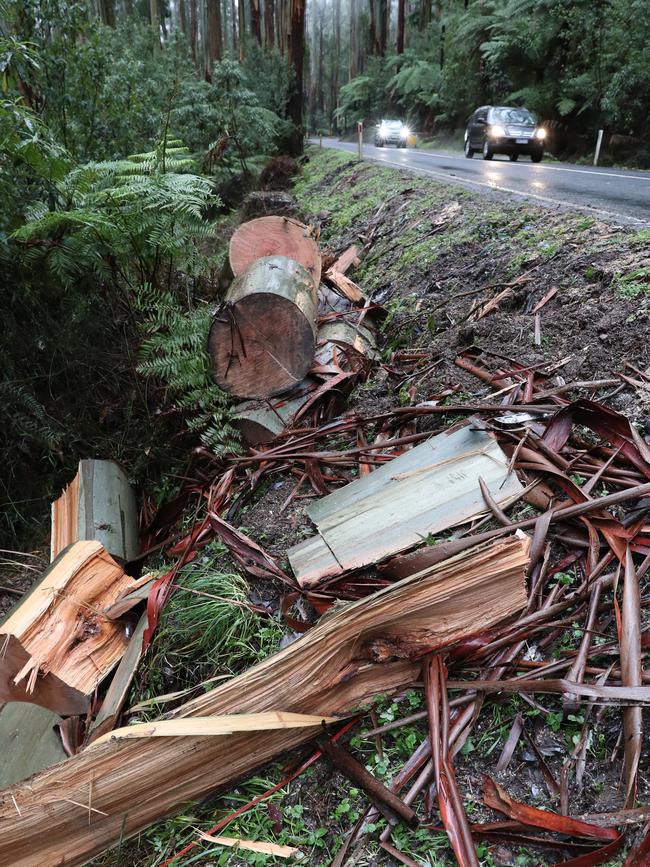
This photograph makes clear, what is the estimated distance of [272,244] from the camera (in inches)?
223

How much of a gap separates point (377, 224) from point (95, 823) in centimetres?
701

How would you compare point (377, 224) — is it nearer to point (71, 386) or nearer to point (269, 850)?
point (71, 386)

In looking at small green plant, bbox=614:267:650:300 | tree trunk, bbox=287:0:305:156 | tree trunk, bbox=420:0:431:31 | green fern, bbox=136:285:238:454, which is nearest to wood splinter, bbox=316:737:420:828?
green fern, bbox=136:285:238:454

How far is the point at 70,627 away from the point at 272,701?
1258 millimetres

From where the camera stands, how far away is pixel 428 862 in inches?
64.4

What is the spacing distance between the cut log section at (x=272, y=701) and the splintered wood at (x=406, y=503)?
0.37 m

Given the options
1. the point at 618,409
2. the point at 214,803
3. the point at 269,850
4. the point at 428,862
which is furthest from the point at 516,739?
the point at 618,409

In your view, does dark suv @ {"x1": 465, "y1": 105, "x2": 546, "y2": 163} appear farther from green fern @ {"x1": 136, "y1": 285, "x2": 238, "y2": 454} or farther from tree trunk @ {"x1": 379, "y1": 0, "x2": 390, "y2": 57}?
tree trunk @ {"x1": 379, "y1": 0, "x2": 390, "y2": 57}

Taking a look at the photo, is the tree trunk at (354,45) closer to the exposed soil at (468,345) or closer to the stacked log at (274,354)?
the exposed soil at (468,345)

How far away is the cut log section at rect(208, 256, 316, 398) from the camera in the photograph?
13.4 ft

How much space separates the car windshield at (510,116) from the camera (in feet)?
53.7

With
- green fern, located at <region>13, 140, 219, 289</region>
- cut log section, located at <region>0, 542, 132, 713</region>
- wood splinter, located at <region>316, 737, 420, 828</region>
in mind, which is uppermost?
green fern, located at <region>13, 140, 219, 289</region>

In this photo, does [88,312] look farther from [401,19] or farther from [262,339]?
[401,19]

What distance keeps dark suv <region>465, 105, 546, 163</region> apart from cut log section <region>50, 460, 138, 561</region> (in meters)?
16.0
